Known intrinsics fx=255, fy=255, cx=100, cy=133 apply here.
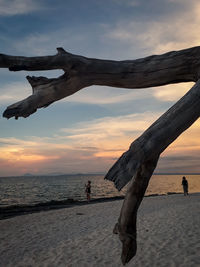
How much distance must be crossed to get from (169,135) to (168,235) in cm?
847

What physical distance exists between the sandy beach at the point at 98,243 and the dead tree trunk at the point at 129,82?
5.35 metres

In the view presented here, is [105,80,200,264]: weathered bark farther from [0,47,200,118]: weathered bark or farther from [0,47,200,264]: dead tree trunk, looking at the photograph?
[0,47,200,118]: weathered bark

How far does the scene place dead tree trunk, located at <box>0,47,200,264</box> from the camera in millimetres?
2047

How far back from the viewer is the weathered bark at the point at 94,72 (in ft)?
8.29

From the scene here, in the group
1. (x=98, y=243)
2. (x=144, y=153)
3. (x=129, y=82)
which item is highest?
(x=129, y=82)

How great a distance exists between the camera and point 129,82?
284 centimetres

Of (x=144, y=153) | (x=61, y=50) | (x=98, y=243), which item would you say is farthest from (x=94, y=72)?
(x=98, y=243)

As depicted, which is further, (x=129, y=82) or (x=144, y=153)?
(x=129, y=82)

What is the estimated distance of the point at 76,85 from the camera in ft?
8.93

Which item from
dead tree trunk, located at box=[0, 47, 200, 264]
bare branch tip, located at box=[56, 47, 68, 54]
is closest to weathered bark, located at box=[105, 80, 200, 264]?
dead tree trunk, located at box=[0, 47, 200, 264]

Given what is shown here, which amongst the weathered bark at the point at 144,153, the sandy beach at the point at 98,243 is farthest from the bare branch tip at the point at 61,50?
the sandy beach at the point at 98,243

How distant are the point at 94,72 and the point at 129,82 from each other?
1.37 ft

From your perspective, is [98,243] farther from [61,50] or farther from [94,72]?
[61,50]

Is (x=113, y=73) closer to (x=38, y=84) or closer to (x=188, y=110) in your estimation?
(x=38, y=84)
